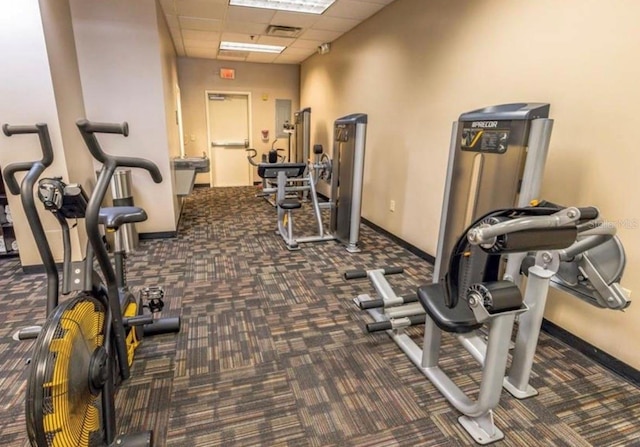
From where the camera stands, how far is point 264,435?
62.1 inches

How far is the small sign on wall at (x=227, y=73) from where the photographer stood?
24.0 ft

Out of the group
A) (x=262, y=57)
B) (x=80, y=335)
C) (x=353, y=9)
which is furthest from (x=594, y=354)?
(x=262, y=57)

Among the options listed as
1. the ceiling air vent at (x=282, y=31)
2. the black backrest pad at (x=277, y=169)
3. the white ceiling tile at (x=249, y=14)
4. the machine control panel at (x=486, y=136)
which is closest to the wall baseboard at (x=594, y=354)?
the machine control panel at (x=486, y=136)

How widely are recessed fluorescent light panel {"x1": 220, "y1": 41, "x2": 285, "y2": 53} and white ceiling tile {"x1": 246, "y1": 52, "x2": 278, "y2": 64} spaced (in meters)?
0.28

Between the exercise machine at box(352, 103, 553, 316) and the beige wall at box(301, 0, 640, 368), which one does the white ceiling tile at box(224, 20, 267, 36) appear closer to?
the beige wall at box(301, 0, 640, 368)

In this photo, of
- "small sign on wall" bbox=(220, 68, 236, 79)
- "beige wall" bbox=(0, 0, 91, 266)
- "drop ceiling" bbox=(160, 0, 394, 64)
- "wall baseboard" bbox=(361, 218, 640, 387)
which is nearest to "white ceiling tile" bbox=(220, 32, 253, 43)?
"drop ceiling" bbox=(160, 0, 394, 64)

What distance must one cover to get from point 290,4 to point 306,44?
1858 millimetres

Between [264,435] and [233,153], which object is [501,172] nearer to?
[264,435]

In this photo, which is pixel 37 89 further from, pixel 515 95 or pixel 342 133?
pixel 515 95

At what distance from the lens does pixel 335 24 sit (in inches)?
187

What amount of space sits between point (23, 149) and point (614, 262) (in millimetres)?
4194

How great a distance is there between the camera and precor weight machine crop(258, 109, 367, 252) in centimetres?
373

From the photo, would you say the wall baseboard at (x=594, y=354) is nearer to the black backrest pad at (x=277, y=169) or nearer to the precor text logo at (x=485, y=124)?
the precor text logo at (x=485, y=124)

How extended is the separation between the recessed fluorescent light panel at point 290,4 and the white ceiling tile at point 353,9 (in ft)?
0.36
